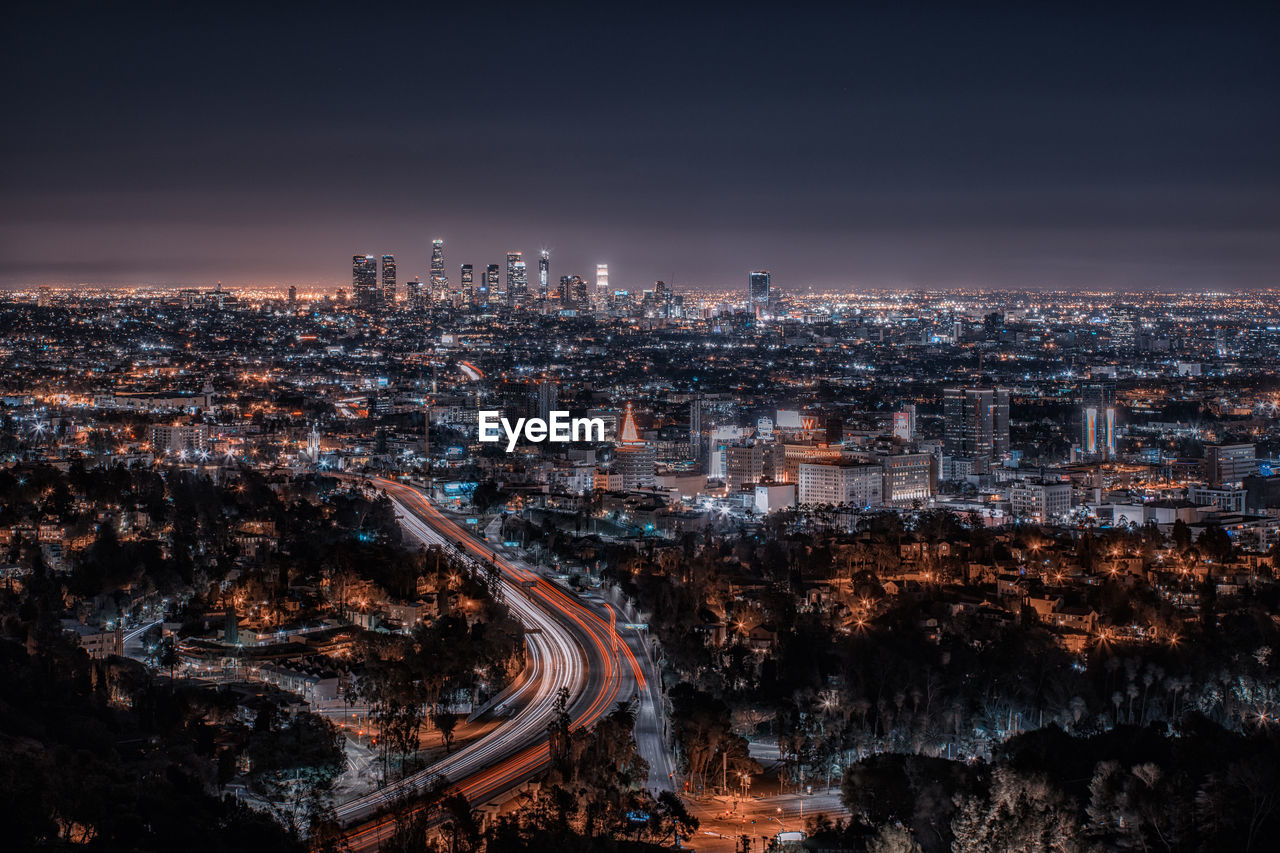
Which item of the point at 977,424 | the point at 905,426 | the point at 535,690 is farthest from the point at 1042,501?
the point at 535,690

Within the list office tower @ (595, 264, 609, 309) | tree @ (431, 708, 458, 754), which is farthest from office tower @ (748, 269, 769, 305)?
tree @ (431, 708, 458, 754)

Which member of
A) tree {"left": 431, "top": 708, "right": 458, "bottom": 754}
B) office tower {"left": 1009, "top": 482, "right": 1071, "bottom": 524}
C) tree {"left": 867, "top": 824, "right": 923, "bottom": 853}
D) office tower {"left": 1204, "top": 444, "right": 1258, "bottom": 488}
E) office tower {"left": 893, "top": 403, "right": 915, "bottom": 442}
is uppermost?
office tower {"left": 893, "top": 403, "right": 915, "bottom": 442}

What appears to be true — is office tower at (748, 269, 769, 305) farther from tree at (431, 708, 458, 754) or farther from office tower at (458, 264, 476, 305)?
tree at (431, 708, 458, 754)

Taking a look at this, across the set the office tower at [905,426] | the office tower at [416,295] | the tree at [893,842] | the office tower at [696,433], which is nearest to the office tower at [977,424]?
the office tower at [905,426]

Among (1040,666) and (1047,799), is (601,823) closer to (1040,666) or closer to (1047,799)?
(1047,799)

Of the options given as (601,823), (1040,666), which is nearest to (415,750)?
(601,823)

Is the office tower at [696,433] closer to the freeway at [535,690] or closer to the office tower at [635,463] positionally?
the office tower at [635,463]
